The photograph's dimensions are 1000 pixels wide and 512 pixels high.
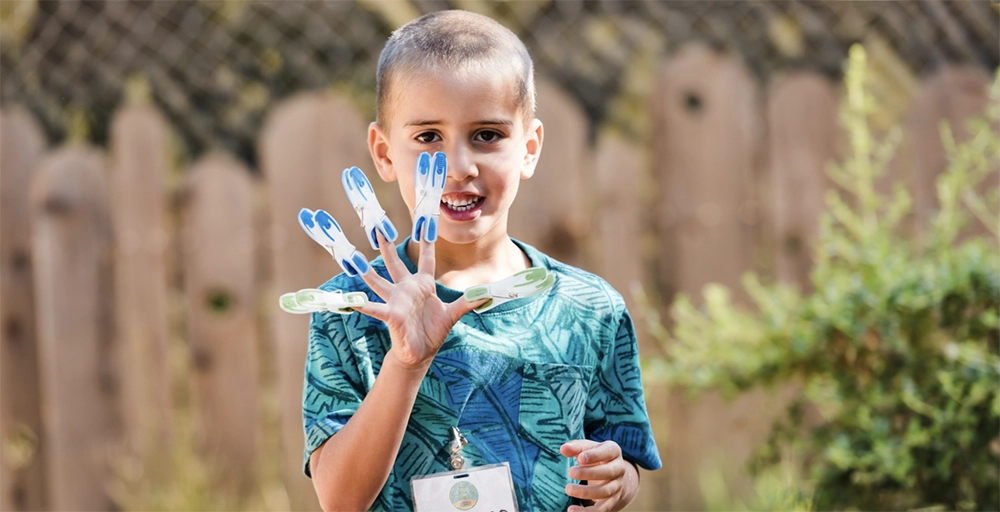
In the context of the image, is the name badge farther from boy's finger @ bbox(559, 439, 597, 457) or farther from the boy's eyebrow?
the boy's eyebrow

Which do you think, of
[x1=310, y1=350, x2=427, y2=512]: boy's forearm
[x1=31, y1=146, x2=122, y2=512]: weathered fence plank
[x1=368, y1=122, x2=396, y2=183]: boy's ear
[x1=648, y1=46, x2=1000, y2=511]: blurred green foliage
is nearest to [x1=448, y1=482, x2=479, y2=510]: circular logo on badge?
[x1=310, y1=350, x2=427, y2=512]: boy's forearm

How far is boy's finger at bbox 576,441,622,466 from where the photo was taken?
4.71ft

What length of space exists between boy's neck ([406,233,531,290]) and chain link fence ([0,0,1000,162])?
237 centimetres

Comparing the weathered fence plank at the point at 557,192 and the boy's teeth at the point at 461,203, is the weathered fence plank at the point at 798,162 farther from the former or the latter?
the boy's teeth at the point at 461,203

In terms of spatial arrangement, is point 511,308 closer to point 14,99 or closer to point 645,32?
point 645,32

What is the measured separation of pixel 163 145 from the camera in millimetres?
3625

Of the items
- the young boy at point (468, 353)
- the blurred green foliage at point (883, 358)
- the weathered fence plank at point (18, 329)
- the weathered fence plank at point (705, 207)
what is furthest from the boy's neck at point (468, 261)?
the weathered fence plank at point (18, 329)

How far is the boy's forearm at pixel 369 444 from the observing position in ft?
4.36

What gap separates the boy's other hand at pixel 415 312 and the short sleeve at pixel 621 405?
1.28 ft

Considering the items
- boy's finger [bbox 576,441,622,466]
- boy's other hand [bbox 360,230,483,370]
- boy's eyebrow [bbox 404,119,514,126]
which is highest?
boy's eyebrow [bbox 404,119,514,126]

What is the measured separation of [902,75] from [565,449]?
10.5 ft

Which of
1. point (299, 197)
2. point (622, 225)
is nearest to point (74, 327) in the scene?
Result: point (299, 197)

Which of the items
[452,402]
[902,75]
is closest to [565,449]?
[452,402]

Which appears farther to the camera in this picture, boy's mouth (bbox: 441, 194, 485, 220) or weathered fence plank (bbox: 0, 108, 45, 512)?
weathered fence plank (bbox: 0, 108, 45, 512)
